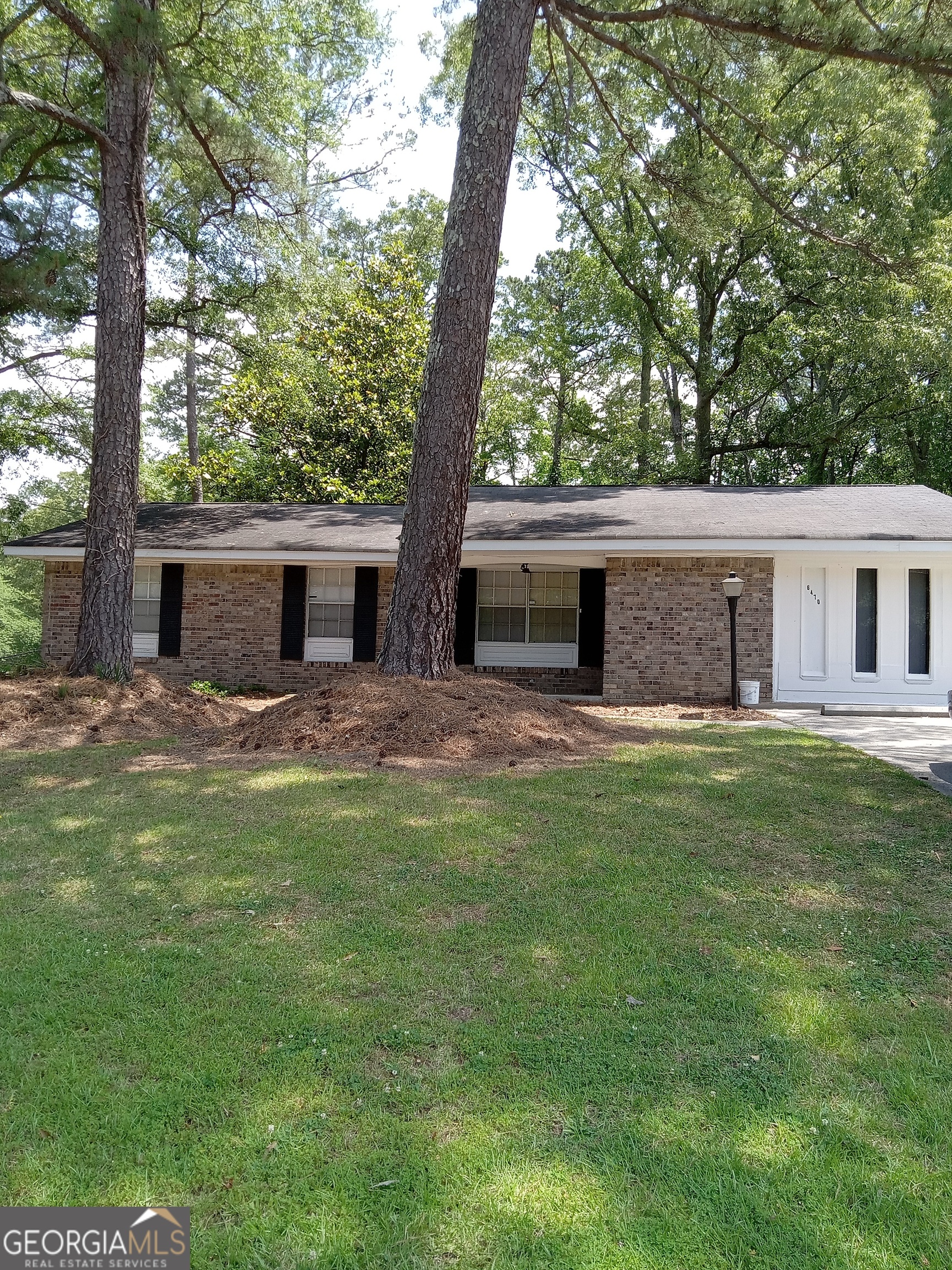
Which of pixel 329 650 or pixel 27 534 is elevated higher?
pixel 27 534

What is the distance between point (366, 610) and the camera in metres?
13.4

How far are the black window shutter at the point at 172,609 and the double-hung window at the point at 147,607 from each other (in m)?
0.24

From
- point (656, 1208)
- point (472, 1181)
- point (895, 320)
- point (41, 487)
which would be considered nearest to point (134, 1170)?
point (472, 1181)

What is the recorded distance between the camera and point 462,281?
321 inches

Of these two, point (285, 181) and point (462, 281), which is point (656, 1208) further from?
point (285, 181)

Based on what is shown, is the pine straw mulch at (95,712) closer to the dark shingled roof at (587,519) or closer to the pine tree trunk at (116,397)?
the pine tree trunk at (116,397)

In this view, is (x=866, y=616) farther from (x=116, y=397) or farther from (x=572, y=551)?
(x=116, y=397)

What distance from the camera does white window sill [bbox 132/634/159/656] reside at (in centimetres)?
1396

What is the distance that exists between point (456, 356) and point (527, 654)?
668cm

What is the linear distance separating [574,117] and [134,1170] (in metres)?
15.7

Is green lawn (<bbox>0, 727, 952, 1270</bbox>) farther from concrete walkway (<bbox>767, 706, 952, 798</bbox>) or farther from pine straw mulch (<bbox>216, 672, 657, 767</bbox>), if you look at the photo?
pine straw mulch (<bbox>216, 672, 657, 767</bbox>)

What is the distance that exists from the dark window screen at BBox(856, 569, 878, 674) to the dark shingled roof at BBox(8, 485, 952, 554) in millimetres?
865

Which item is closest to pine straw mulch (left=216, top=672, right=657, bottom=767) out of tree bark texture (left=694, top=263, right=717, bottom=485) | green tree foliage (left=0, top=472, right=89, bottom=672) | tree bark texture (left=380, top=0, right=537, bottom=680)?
tree bark texture (left=380, top=0, right=537, bottom=680)

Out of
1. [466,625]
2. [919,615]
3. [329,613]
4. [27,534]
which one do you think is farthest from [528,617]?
[27,534]
